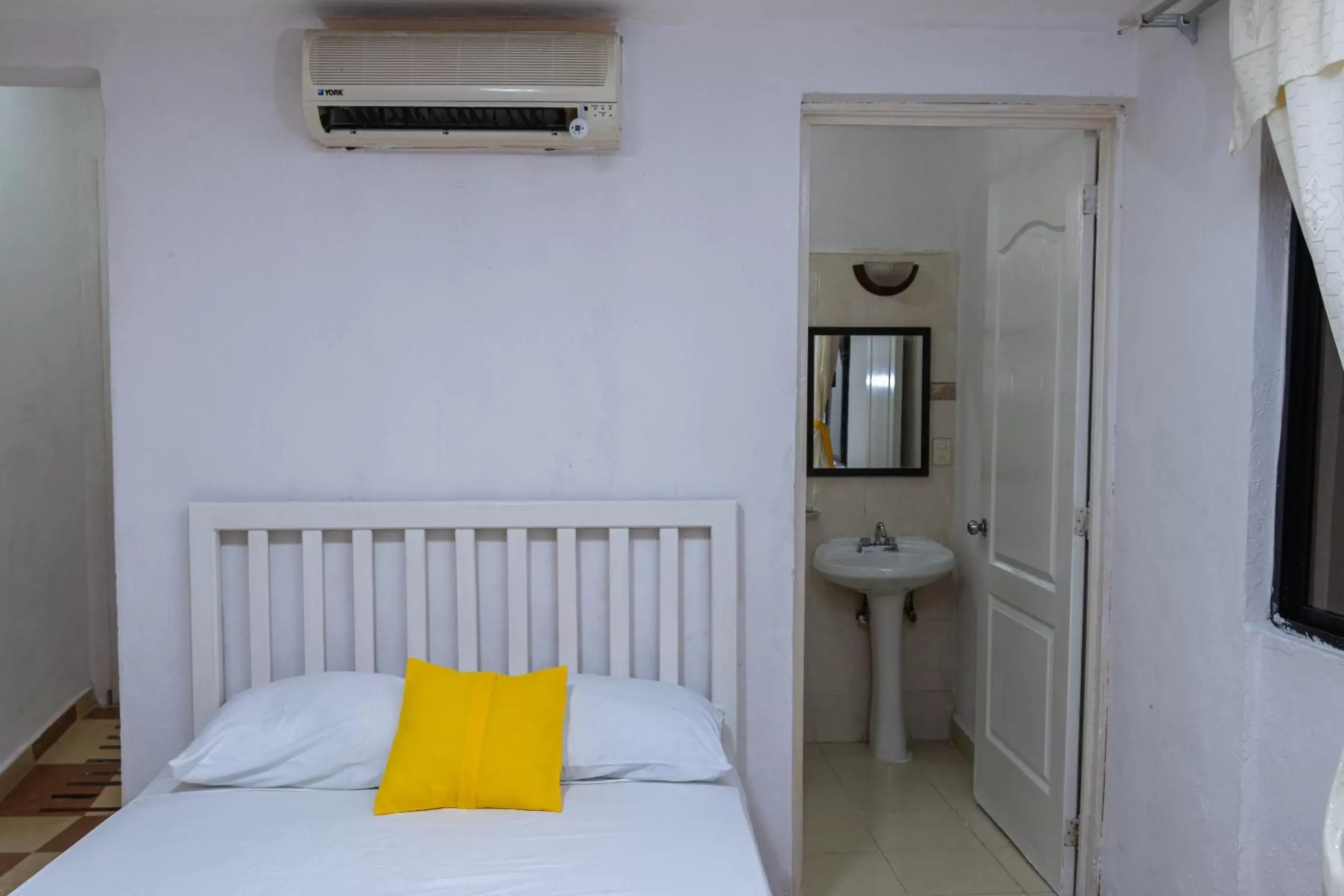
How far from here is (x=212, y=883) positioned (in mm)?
1770

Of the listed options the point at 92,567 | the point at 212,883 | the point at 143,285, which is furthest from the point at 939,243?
the point at 92,567

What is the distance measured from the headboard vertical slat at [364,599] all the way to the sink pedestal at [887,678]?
1892 millimetres

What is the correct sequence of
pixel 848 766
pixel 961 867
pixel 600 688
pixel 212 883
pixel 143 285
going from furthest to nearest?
pixel 848 766
pixel 961 867
pixel 143 285
pixel 600 688
pixel 212 883

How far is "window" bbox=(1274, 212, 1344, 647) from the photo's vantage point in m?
1.83

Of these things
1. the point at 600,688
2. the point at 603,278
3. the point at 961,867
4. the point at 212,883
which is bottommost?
the point at 961,867

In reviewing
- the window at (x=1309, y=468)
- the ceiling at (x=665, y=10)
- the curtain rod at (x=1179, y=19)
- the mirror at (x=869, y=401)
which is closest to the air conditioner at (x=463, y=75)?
the ceiling at (x=665, y=10)

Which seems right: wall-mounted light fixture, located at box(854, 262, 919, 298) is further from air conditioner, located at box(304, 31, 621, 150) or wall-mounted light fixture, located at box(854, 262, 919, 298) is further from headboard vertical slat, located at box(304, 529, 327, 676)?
headboard vertical slat, located at box(304, 529, 327, 676)

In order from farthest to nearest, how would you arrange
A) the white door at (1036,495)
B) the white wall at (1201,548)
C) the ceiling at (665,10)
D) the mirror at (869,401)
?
the mirror at (869,401) → the white door at (1036,495) → the ceiling at (665,10) → the white wall at (1201,548)

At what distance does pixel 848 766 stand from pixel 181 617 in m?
2.36

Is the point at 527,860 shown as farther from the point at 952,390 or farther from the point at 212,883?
the point at 952,390

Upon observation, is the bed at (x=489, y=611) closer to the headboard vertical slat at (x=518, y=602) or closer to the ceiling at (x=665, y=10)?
the headboard vertical slat at (x=518, y=602)

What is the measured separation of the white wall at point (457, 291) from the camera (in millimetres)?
2443

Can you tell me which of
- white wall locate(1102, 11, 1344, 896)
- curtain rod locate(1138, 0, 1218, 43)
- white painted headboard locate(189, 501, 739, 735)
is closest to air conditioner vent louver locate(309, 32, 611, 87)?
white painted headboard locate(189, 501, 739, 735)

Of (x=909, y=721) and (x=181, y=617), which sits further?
(x=909, y=721)
